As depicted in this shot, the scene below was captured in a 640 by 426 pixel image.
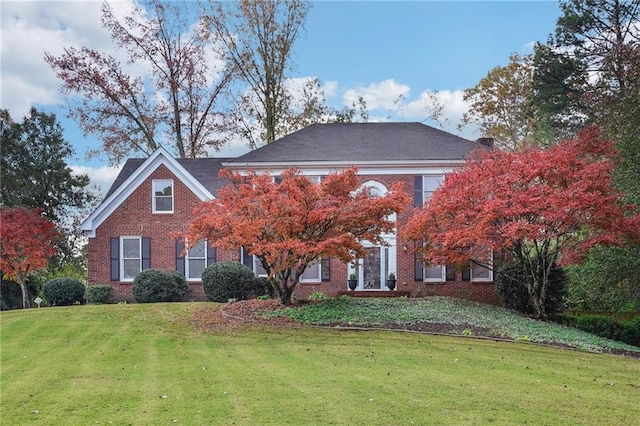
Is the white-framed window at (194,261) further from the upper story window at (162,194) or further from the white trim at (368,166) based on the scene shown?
the white trim at (368,166)

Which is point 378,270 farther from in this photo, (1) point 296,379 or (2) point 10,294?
(2) point 10,294

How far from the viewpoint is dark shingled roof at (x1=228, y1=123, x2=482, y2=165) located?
22.8m

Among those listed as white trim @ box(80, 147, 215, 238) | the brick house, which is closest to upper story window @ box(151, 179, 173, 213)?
the brick house

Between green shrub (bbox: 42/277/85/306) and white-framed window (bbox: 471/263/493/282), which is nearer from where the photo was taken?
green shrub (bbox: 42/277/85/306)

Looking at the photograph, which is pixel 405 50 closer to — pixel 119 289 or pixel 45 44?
pixel 119 289

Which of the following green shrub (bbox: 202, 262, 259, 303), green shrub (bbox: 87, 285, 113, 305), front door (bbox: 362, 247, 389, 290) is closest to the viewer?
green shrub (bbox: 202, 262, 259, 303)

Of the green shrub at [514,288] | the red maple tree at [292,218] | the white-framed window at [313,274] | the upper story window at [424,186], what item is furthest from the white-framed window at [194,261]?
the green shrub at [514,288]

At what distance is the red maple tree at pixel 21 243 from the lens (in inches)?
848

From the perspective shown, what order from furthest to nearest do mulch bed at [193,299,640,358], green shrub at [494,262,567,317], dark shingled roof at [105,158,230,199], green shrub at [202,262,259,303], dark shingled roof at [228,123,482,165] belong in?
dark shingled roof at [105,158,230,199], dark shingled roof at [228,123,482,165], green shrub at [202,262,259,303], green shrub at [494,262,567,317], mulch bed at [193,299,640,358]

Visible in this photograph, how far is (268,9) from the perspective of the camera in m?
35.2

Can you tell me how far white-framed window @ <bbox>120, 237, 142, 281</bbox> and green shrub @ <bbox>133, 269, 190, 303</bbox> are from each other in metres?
1.61

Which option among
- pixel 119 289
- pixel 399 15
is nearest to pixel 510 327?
pixel 399 15

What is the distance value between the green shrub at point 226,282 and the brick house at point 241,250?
2.26 meters

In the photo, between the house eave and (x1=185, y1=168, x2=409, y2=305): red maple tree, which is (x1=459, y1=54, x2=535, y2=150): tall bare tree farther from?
(x1=185, y1=168, x2=409, y2=305): red maple tree
